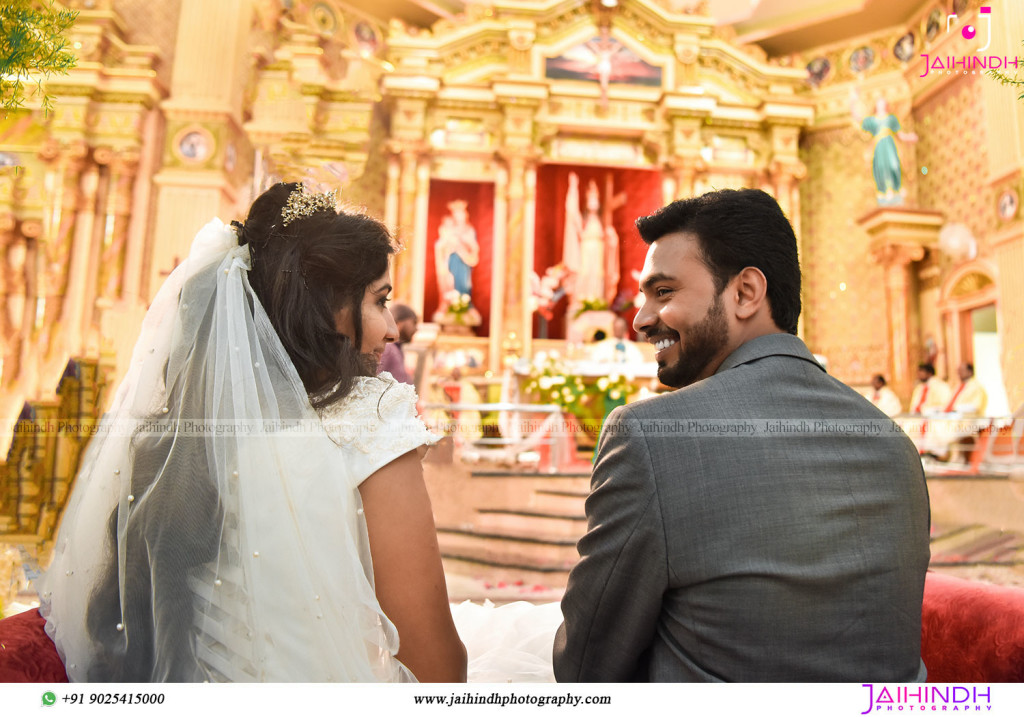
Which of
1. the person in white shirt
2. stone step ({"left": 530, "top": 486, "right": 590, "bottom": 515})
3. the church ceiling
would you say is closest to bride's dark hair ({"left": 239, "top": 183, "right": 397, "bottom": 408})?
stone step ({"left": 530, "top": 486, "right": 590, "bottom": 515})

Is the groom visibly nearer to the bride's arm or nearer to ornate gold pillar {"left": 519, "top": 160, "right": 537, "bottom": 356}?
the bride's arm

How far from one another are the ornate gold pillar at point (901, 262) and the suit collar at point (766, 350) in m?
7.83

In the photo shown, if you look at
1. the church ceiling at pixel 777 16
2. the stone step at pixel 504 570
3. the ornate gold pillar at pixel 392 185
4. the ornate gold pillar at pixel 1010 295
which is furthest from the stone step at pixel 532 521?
the church ceiling at pixel 777 16

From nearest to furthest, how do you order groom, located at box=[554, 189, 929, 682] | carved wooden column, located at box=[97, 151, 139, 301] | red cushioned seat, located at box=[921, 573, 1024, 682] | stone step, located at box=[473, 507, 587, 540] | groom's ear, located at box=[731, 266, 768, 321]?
groom, located at box=[554, 189, 929, 682] → groom's ear, located at box=[731, 266, 768, 321] → red cushioned seat, located at box=[921, 573, 1024, 682] → stone step, located at box=[473, 507, 587, 540] → carved wooden column, located at box=[97, 151, 139, 301]

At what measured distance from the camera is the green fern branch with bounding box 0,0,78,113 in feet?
5.57

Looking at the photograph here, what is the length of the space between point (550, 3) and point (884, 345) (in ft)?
20.4

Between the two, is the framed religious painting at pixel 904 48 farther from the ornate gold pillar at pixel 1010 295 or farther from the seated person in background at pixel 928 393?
the seated person in background at pixel 928 393

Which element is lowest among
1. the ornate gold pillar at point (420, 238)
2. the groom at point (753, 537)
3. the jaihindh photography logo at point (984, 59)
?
the groom at point (753, 537)

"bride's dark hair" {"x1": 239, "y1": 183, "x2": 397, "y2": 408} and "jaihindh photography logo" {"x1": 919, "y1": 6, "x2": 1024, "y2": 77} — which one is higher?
→ "jaihindh photography logo" {"x1": 919, "y1": 6, "x2": 1024, "y2": 77}

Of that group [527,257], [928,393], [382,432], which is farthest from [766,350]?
[527,257]

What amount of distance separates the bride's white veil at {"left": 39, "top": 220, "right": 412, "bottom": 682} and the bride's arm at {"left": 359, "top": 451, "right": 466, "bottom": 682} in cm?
3

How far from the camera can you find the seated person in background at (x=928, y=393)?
680cm

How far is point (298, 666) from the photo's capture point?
49.4 inches
